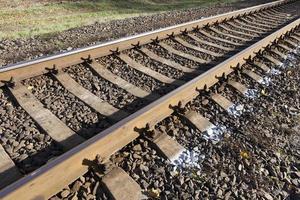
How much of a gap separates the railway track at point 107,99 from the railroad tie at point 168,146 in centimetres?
1

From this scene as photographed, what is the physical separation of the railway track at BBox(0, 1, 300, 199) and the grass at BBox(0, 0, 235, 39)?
4411 millimetres

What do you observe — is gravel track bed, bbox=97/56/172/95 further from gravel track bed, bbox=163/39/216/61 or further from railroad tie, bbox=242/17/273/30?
railroad tie, bbox=242/17/273/30

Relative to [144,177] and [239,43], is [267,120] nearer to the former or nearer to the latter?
[144,177]

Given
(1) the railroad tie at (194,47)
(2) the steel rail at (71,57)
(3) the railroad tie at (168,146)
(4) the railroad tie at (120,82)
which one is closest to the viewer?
(3) the railroad tie at (168,146)

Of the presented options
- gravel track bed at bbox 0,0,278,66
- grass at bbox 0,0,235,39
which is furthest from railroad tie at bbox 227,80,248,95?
grass at bbox 0,0,235,39

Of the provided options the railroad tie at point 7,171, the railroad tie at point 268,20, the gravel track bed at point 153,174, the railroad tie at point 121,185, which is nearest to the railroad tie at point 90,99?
the gravel track bed at point 153,174

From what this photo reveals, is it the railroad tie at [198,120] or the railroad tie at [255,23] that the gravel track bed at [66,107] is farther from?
the railroad tie at [255,23]

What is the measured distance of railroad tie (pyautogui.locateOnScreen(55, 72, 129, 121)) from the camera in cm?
455

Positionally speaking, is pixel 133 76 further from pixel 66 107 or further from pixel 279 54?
pixel 279 54

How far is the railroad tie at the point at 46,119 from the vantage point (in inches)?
155

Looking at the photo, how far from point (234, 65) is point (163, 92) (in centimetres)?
152

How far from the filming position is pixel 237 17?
429 inches

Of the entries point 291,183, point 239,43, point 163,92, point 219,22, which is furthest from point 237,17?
point 291,183

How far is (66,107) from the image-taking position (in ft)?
15.3
